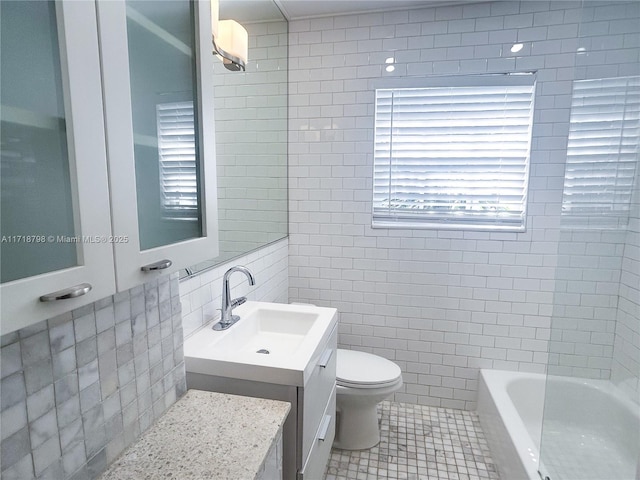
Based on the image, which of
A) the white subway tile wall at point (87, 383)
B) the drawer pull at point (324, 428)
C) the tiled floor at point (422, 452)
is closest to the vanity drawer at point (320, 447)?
the drawer pull at point (324, 428)

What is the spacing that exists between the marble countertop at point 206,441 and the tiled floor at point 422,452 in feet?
3.89

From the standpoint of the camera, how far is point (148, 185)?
77cm

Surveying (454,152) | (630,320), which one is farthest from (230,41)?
(630,320)

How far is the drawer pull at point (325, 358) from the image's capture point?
57.9 inches

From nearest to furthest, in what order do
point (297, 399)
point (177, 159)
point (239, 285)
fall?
point (177, 159) < point (297, 399) < point (239, 285)

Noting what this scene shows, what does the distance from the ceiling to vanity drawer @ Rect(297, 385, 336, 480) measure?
2311mm

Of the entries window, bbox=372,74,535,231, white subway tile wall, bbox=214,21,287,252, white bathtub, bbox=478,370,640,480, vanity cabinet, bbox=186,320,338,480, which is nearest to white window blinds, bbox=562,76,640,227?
window, bbox=372,74,535,231

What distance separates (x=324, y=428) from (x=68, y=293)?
4.60 ft

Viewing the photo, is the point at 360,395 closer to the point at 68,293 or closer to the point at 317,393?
the point at 317,393

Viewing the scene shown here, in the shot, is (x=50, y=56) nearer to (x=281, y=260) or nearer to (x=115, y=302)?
(x=115, y=302)

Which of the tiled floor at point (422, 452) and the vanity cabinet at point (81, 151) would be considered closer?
the vanity cabinet at point (81, 151)

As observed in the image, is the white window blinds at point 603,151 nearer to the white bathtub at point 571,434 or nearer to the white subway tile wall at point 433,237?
the white subway tile wall at point 433,237

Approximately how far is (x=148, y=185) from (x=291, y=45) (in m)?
2.13

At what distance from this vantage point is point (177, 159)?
2.86 ft
